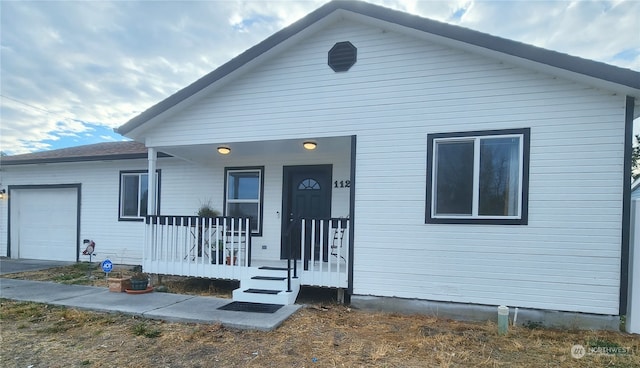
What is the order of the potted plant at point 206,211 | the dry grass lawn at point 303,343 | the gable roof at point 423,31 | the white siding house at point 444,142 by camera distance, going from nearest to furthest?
the dry grass lawn at point 303,343
the gable roof at point 423,31
the white siding house at point 444,142
the potted plant at point 206,211

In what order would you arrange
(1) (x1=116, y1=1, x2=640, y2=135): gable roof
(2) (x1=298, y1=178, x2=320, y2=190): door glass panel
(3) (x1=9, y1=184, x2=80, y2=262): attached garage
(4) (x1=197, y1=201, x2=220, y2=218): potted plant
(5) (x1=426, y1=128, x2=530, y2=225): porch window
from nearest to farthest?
(1) (x1=116, y1=1, x2=640, y2=135): gable roof < (5) (x1=426, y1=128, x2=530, y2=225): porch window < (2) (x1=298, y1=178, x2=320, y2=190): door glass panel < (4) (x1=197, y1=201, x2=220, y2=218): potted plant < (3) (x1=9, y1=184, x2=80, y2=262): attached garage

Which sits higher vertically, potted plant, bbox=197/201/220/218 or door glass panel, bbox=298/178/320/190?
door glass panel, bbox=298/178/320/190

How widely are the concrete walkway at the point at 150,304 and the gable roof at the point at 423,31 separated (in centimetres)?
304

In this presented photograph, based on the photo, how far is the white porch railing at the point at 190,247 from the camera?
5922 millimetres

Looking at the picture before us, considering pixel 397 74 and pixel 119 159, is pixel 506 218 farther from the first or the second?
pixel 119 159

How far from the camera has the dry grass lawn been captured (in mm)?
3186

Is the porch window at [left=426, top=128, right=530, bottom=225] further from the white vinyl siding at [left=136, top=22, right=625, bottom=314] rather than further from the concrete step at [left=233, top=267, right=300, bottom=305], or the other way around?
the concrete step at [left=233, top=267, right=300, bottom=305]

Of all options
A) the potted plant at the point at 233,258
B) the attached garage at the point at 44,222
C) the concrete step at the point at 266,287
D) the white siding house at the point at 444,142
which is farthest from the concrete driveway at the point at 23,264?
the concrete step at the point at 266,287

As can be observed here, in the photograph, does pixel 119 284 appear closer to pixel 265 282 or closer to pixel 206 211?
pixel 206 211

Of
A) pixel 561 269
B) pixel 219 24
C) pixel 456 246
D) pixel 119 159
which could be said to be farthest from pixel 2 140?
pixel 561 269

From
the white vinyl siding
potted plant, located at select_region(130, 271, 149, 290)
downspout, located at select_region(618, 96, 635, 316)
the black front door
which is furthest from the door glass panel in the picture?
downspout, located at select_region(618, 96, 635, 316)

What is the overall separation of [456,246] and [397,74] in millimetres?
2721

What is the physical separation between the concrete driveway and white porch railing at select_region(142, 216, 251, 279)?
4343mm

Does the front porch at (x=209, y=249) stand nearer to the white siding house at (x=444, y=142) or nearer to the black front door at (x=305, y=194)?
the white siding house at (x=444, y=142)
